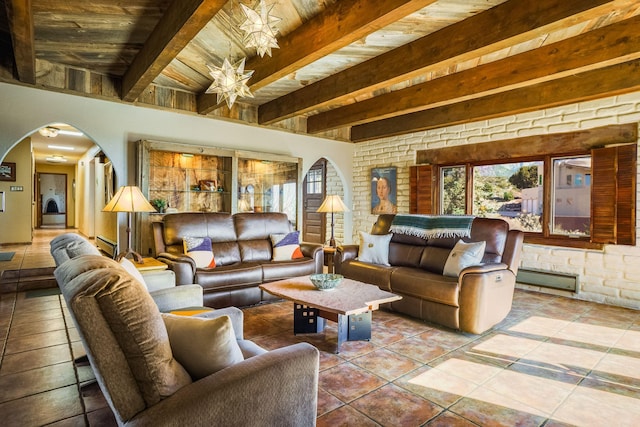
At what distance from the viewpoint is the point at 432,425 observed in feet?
5.95

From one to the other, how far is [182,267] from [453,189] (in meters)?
4.23

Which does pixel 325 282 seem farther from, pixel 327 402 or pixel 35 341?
pixel 35 341

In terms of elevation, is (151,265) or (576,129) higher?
(576,129)

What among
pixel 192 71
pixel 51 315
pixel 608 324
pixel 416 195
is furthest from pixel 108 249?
pixel 608 324

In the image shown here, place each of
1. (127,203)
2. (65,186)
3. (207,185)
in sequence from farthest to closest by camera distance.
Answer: (65,186)
(207,185)
(127,203)

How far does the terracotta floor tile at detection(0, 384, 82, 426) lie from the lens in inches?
71.4

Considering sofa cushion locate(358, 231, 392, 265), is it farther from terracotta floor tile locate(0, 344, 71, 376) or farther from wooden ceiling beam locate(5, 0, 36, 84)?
wooden ceiling beam locate(5, 0, 36, 84)

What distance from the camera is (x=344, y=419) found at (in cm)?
185

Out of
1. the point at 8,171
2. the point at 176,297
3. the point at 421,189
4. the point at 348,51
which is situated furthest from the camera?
the point at 8,171

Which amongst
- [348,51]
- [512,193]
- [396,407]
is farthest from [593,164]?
[396,407]

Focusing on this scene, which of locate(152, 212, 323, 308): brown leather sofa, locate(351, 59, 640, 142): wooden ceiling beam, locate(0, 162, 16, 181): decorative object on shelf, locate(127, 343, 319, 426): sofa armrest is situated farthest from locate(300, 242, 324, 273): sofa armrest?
locate(0, 162, 16, 181): decorative object on shelf

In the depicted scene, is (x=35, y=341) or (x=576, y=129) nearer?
(x=35, y=341)

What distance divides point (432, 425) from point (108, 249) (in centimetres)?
660

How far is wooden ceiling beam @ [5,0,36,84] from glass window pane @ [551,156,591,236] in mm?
5501
